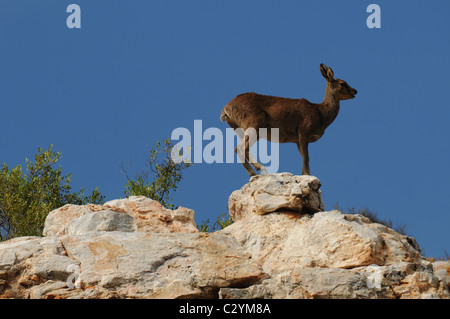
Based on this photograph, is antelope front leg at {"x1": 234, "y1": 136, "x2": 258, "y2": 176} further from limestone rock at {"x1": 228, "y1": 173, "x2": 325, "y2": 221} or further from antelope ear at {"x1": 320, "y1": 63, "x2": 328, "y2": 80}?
antelope ear at {"x1": 320, "y1": 63, "x2": 328, "y2": 80}

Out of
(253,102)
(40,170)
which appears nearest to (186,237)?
(253,102)

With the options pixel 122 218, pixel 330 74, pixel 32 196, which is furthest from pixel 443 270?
pixel 32 196

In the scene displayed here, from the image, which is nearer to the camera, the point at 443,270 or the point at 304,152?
the point at 443,270

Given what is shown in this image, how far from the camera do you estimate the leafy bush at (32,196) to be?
21469 mm

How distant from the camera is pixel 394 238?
11.8m

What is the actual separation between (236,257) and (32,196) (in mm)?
13746

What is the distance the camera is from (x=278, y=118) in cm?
1566

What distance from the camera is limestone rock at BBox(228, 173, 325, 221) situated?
1260cm

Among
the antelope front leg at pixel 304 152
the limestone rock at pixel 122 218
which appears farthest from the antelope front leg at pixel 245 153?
the limestone rock at pixel 122 218

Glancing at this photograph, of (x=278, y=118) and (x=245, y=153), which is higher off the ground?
(x=278, y=118)

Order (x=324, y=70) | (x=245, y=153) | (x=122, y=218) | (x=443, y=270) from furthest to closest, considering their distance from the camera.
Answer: (x=324, y=70), (x=245, y=153), (x=122, y=218), (x=443, y=270)

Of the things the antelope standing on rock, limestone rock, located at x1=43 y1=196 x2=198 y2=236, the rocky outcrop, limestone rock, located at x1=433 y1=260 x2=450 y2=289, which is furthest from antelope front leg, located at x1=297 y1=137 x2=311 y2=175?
limestone rock, located at x1=433 y1=260 x2=450 y2=289

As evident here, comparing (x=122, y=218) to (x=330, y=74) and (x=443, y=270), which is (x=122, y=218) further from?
(x=330, y=74)

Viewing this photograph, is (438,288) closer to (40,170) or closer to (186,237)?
(186,237)
